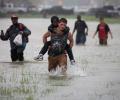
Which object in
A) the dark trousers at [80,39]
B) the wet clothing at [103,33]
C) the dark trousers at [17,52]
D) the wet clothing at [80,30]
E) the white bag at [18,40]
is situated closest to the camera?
the white bag at [18,40]

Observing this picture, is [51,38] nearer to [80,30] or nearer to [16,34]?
[16,34]

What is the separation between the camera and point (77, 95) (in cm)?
1386

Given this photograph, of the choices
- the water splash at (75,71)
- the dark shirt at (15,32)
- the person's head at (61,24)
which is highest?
the person's head at (61,24)

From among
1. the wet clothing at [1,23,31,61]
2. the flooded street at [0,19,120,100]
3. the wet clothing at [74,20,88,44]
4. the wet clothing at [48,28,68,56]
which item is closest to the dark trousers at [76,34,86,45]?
the wet clothing at [74,20,88,44]

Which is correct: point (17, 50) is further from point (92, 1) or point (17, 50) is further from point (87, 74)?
point (92, 1)

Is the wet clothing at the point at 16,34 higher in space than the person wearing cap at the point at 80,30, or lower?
higher

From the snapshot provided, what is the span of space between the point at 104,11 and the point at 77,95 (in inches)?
2953

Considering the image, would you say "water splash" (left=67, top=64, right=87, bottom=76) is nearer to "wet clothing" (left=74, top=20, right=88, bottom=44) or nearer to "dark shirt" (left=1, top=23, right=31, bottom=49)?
"dark shirt" (left=1, top=23, right=31, bottom=49)

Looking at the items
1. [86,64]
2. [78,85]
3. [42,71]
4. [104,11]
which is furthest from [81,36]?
[104,11]

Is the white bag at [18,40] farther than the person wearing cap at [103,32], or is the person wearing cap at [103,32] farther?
the person wearing cap at [103,32]

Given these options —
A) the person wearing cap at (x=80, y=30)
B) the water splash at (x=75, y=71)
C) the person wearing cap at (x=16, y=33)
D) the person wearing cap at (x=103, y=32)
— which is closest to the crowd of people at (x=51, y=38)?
the person wearing cap at (x=16, y=33)

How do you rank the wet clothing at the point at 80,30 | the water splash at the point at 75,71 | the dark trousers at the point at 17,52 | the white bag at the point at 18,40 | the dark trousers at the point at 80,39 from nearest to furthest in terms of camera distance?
the water splash at the point at 75,71 < the white bag at the point at 18,40 < the dark trousers at the point at 17,52 < the wet clothing at the point at 80,30 < the dark trousers at the point at 80,39

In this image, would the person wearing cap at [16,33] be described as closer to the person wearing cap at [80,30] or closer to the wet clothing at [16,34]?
the wet clothing at [16,34]

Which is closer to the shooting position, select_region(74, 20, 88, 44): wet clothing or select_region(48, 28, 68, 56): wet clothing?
select_region(48, 28, 68, 56): wet clothing
